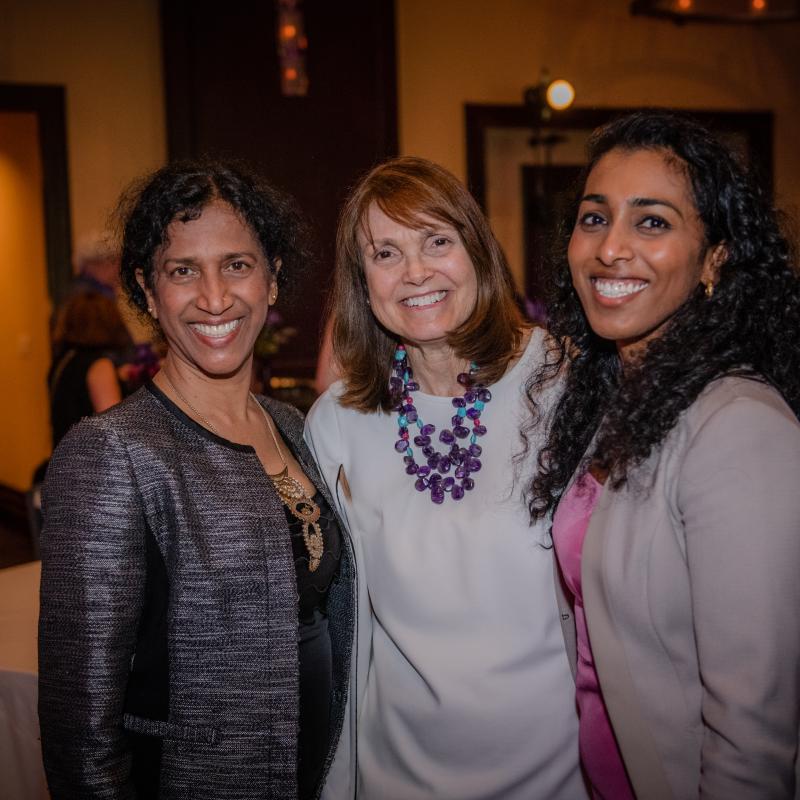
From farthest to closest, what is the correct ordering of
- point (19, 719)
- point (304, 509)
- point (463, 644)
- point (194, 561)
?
point (19, 719) < point (304, 509) < point (463, 644) < point (194, 561)

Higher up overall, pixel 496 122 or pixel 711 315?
pixel 496 122

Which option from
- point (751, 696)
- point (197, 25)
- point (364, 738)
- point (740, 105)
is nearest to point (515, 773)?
point (364, 738)

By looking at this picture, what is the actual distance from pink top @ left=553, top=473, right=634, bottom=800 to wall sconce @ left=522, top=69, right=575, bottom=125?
502 cm

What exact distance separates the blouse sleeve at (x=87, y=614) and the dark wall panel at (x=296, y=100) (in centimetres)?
408

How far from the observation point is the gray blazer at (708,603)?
1157mm

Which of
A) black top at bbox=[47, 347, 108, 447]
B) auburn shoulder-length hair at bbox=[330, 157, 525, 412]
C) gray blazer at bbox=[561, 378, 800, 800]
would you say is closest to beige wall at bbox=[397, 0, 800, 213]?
black top at bbox=[47, 347, 108, 447]

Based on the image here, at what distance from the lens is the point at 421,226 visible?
182 cm

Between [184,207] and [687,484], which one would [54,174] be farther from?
[687,484]

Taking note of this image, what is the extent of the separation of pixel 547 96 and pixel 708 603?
17.9 feet

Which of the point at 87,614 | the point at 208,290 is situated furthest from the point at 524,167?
the point at 87,614

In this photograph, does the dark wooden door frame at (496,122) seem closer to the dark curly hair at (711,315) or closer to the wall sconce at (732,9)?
the wall sconce at (732,9)

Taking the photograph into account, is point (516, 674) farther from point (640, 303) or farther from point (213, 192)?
point (213, 192)

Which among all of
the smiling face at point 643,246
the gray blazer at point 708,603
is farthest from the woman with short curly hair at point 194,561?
the smiling face at point 643,246

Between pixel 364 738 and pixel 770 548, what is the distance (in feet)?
3.29
